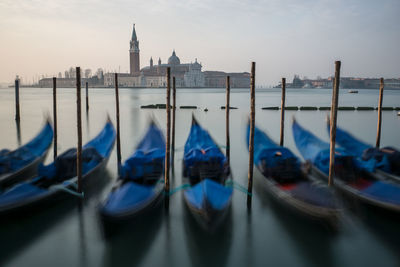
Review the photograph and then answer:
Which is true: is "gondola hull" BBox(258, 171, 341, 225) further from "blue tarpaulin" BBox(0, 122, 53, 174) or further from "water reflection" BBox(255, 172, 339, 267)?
"blue tarpaulin" BBox(0, 122, 53, 174)

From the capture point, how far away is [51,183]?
4.93 m

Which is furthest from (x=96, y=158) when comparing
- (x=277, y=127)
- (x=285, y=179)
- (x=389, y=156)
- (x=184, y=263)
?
(x=277, y=127)

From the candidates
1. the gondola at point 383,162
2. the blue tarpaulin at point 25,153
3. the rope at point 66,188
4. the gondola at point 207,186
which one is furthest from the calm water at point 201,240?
the blue tarpaulin at point 25,153

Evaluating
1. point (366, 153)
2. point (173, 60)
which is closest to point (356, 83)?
point (173, 60)

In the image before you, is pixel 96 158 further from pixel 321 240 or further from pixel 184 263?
pixel 321 240

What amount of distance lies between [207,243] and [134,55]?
86177mm

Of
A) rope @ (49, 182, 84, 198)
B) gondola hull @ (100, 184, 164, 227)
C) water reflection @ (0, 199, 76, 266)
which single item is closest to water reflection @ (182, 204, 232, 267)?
gondola hull @ (100, 184, 164, 227)

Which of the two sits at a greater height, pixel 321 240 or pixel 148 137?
pixel 148 137

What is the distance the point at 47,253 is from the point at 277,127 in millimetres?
12507

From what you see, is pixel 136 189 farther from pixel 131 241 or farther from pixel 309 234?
pixel 309 234

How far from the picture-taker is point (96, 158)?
237 inches

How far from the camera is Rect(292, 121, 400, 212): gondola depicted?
4246 millimetres

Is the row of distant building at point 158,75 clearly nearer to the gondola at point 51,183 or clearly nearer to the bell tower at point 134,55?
the bell tower at point 134,55

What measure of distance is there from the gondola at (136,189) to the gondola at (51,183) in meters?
0.94
